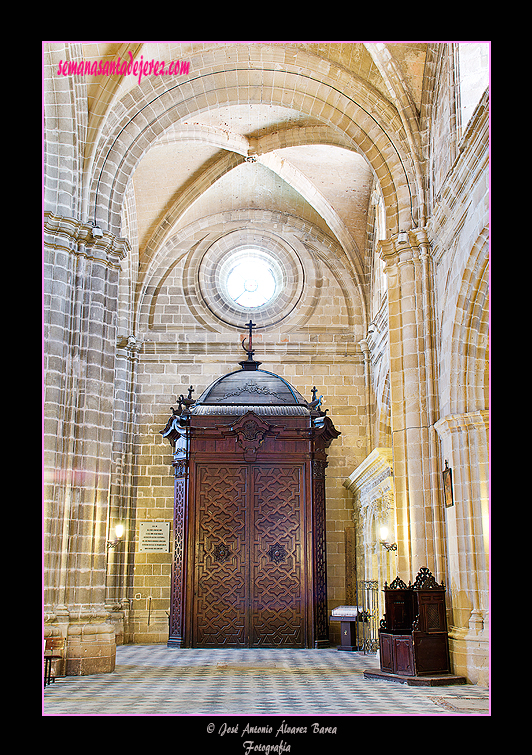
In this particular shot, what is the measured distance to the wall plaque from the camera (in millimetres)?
15547

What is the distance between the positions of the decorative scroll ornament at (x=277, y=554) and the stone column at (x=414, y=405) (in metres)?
3.36

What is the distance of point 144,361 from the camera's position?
1678cm

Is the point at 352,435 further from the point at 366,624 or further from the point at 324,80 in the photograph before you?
the point at 324,80

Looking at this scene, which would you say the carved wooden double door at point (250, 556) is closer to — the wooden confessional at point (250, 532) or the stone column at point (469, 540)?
the wooden confessional at point (250, 532)

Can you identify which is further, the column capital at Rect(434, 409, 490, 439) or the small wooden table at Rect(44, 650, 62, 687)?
the column capital at Rect(434, 409, 490, 439)

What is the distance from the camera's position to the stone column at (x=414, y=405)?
993 cm

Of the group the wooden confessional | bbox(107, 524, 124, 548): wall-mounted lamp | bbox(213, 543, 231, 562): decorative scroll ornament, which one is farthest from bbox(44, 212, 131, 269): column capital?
bbox(107, 524, 124, 548): wall-mounted lamp

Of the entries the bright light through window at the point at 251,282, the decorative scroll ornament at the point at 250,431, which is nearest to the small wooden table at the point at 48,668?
the decorative scroll ornament at the point at 250,431

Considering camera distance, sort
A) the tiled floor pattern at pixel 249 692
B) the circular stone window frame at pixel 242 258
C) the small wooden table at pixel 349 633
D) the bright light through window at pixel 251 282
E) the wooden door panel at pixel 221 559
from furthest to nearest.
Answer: the bright light through window at pixel 251 282, the circular stone window frame at pixel 242 258, the wooden door panel at pixel 221 559, the small wooden table at pixel 349 633, the tiled floor pattern at pixel 249 692

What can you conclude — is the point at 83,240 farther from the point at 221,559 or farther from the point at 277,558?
the point at 277,558

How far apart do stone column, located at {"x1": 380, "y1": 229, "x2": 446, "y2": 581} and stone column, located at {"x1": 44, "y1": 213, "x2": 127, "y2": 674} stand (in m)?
4.06

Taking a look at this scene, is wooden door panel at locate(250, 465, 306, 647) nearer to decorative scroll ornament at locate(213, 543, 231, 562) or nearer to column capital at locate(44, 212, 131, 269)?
decorative scroll ornament at locate(213, 543, 231, 562)

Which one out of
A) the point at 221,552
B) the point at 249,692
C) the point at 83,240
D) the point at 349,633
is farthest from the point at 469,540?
the point at 83,240

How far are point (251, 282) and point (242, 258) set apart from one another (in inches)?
24.6
